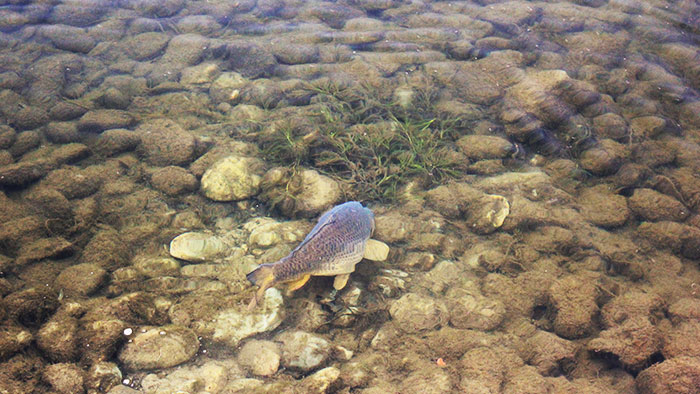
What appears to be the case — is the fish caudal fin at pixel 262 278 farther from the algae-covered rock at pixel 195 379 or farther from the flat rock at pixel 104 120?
the flat rock at pixel 104 120

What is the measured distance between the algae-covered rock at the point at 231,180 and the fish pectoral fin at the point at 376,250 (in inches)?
60.4

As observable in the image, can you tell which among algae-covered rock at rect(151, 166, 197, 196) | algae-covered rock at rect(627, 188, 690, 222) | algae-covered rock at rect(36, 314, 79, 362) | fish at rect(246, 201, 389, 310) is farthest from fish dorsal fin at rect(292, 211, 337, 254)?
algae-covered rock at rect(627, 188, 690, 222)

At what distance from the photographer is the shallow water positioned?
359 centimetres

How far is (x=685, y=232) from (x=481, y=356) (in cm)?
295

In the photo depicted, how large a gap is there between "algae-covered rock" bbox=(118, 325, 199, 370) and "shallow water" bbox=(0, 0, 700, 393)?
0.02 meters

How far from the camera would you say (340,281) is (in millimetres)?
4133

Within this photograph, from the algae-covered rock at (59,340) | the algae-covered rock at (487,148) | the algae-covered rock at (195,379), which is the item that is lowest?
the algae-covered rock at (195,379)

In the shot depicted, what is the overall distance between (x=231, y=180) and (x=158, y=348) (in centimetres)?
205

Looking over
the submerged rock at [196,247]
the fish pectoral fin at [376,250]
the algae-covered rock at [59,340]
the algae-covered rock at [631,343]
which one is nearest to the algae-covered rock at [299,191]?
the fish pectoral fin at [376,250]

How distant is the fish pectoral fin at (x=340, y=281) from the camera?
4.12 meters

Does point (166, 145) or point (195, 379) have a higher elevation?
point (166, 145)

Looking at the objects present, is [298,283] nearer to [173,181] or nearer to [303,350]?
[303,350]

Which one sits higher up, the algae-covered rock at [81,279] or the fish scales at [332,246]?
the fish scales at [332,246]

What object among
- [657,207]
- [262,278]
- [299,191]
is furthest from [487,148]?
[262,278]
